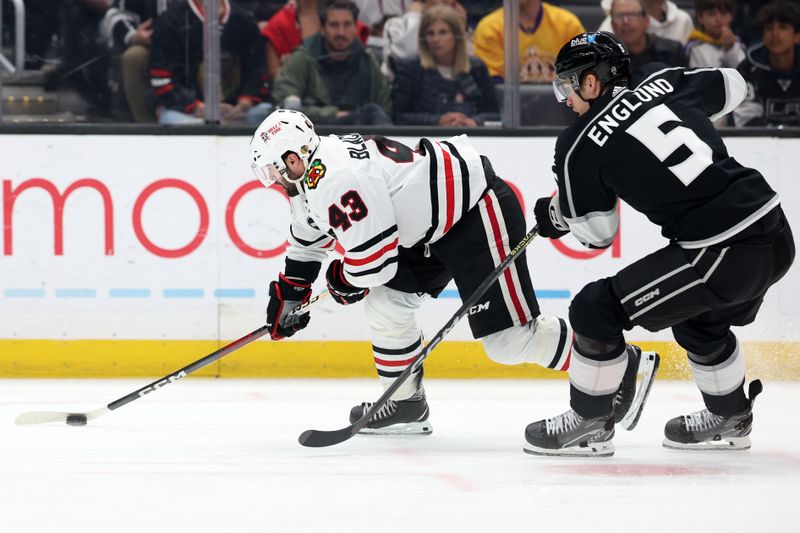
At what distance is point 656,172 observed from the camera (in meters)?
2.74

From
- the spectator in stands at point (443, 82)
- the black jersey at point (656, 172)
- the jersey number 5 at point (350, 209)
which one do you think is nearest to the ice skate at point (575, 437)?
the black jersey at point (656, 172)

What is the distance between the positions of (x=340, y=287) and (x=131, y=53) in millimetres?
1905

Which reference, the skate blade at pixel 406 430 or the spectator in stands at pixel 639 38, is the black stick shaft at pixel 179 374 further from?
the spectator in stands at pixel 639 38

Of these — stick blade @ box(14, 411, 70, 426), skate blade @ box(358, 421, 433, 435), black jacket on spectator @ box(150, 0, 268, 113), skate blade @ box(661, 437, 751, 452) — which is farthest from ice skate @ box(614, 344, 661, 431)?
black jacket on spectator @ box(150, 0, 268, 113)

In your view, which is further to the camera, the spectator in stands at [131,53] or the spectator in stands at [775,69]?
the spectator in stands at [775,69]

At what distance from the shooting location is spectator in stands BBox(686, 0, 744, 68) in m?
4.89

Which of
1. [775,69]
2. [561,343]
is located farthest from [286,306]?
[775,69]

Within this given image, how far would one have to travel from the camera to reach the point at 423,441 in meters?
3.33

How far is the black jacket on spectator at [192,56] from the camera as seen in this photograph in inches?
186

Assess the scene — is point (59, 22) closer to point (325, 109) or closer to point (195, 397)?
point (325, 109)

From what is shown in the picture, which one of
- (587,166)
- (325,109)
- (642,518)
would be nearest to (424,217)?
(587,166)

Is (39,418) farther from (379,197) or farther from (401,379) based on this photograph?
(379,197)

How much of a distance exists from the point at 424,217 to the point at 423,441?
0.63 metres

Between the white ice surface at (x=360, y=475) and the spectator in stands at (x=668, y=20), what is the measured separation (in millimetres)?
1595
